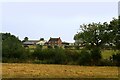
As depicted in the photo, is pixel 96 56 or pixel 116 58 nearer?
pixel 96 56

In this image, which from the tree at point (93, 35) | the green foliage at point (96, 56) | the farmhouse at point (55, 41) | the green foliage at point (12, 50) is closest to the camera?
the green foliage at point (96, 56)

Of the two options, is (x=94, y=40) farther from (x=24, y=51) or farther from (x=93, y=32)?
(x=24, y=51)

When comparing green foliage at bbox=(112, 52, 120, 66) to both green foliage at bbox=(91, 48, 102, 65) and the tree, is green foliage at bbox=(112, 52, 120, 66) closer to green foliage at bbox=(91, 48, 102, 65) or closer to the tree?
green foliage at bbox=(91, 48, 102, 65)

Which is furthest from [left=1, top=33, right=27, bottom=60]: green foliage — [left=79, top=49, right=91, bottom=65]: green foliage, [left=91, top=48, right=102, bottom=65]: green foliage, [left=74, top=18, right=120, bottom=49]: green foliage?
[left=74, top=18, right=120, bottom=49]: green foliage

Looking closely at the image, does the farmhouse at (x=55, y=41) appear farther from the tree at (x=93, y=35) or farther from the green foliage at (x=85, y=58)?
the green foliage at (x=85, y=58)

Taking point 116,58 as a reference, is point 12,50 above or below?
above

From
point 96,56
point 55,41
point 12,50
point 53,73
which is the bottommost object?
point 53,73

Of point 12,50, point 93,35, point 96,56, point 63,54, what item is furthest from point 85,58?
point 93,35

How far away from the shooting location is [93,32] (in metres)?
56.3

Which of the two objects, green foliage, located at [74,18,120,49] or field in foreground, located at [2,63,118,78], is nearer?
field in foreground, located at [2,63,118,78]

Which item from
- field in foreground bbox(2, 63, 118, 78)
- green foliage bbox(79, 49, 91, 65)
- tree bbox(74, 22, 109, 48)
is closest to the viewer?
field in foreground bbox(2, 63, 118, 78)

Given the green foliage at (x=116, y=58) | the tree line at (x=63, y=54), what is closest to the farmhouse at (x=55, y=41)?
the tree line at (x=63, y=54)

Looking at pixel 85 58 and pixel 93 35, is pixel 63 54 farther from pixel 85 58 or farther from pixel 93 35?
pixel 93 35

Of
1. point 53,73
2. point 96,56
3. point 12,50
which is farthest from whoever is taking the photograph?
point 12,50
